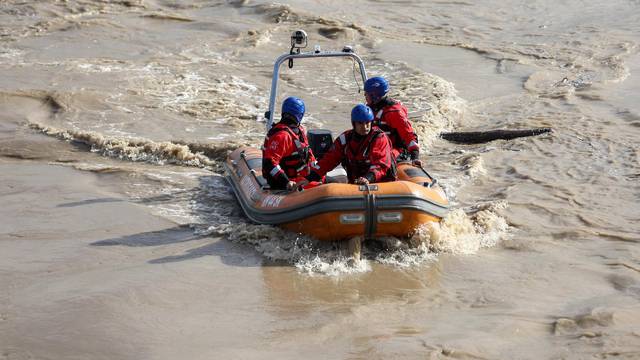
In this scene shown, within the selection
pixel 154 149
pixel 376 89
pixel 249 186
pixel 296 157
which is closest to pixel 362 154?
pixel 296 157

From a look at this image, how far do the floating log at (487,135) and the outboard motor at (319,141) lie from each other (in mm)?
2837

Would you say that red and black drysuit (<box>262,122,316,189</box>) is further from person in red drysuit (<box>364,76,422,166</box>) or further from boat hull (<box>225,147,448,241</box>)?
person in red drysuit (<box>364,76,422,166</box>)

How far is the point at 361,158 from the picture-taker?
6.55 metres

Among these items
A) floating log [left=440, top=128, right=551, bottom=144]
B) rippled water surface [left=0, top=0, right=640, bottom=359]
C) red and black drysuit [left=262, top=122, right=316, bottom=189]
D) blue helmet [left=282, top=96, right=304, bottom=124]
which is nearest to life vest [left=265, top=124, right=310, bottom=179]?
red and black drysuit [left=262, top=122, right=316, bottom=189]

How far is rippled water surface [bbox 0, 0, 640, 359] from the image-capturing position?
16.3 ft

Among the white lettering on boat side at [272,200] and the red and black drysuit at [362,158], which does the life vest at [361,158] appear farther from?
the white lettering on boat side at [272,200]

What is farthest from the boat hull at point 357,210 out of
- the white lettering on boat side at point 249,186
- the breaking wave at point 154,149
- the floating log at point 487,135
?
the floating log at point 487,135

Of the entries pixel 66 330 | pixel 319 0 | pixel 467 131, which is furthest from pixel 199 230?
pixel 319 0

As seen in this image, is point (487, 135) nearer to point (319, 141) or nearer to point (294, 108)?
point (319, 141)

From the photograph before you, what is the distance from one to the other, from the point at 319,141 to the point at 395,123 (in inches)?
26.7

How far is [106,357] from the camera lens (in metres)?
4.59

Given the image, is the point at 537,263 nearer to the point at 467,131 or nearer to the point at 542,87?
the point at 467,131

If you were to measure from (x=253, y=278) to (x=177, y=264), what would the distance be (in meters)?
0.58

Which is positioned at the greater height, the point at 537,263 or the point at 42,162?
the point at 537,263
